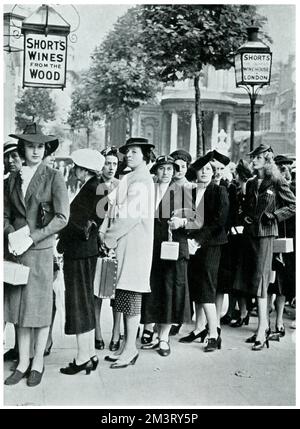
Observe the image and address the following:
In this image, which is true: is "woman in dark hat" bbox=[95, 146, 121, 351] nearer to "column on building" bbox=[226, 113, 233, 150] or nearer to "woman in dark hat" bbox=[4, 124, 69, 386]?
"woman in dark hat" bbox=[4, 124, 69, 386]

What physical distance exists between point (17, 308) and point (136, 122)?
2134mm

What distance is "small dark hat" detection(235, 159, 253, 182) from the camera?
6.17 m

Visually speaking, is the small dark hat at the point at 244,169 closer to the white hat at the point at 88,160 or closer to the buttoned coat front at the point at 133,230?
the buttoned coat front at the point at 133,230

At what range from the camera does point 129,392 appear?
15.5 feet

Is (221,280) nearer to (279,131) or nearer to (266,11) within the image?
(279,131)

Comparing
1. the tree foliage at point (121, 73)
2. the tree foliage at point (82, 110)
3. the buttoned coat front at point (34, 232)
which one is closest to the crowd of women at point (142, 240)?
the buttoned coat front at point (34, 232)

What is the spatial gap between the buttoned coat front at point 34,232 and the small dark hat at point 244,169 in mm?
2157


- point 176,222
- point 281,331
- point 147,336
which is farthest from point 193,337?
point 176,222

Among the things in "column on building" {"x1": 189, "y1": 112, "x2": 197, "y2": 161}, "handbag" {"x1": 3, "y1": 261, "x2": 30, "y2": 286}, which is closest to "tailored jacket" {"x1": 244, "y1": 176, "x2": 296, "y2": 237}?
"column on building" {"x1": 189, "y1": 112, "x2": 197, "y2": 161}

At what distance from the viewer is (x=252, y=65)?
18.8 ft

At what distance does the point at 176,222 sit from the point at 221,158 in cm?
74

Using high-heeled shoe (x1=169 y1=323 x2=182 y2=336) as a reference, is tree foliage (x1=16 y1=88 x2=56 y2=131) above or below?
above
